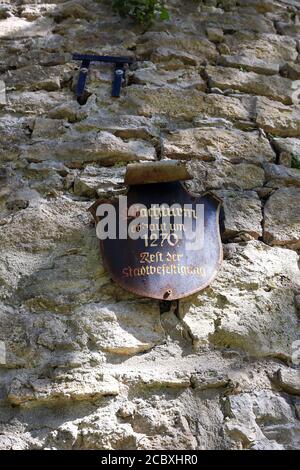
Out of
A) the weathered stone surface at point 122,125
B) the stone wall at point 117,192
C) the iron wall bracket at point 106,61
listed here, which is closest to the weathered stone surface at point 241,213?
the stone wall at point 117,192

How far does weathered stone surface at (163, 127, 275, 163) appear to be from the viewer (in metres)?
2.08

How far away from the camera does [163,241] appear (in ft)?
5.60

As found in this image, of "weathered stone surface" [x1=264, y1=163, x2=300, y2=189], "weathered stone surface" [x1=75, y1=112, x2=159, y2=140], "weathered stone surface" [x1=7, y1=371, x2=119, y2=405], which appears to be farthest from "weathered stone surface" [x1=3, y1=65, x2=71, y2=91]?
"weathered stone surface" [x1=7, y1=371, x2=119, y2=405]

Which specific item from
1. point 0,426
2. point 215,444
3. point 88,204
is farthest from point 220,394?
point 88,204

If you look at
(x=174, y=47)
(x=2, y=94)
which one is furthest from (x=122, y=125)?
(x=174, y=47)

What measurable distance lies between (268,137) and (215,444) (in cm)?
127

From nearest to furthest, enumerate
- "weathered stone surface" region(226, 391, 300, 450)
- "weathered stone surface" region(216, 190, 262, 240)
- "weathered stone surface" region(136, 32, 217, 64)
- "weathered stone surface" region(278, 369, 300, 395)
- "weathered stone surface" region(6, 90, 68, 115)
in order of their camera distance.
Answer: "weathered stone surface" region(226, 391, 300, 450)
"weathered stone surface" region(278, 369, 300, 395)
"weathered stone surface" region(216, 190, 262, 240)
"weathered stone surface" region(6, 90, 68, 115)
"weathered stone surface" region(136, 32, 217, 64)

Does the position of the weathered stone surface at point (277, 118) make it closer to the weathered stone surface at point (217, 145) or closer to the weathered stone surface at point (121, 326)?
the weathered stone surface at point (217, 145)

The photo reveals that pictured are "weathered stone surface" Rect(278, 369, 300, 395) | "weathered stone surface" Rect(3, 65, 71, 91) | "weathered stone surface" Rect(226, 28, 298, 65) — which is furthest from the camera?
"weathered stone surface" Rect(226, 28, 298, 65)

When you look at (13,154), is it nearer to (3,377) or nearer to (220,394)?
(3,377)

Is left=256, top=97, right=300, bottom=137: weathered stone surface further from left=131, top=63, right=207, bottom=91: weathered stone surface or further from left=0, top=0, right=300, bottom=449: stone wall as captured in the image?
→ left=131, top=63, right=207, bottom=91: weathered stone surface

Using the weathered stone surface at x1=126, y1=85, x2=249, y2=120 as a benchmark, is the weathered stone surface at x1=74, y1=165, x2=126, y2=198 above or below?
below

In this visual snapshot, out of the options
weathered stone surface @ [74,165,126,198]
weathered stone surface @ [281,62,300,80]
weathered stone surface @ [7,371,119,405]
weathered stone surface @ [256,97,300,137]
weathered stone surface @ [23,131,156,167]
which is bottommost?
weathered stone surface @ [7,371,119,405]
